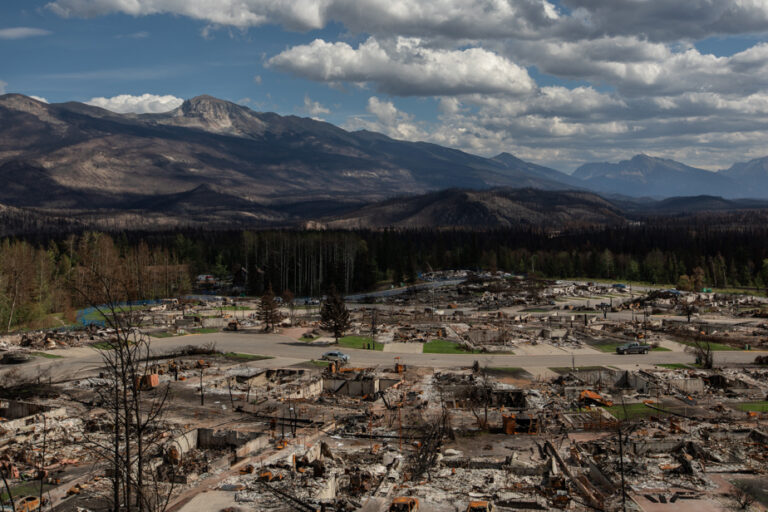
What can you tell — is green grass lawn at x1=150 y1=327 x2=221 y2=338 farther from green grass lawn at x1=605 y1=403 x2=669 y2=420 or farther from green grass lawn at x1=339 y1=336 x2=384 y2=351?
green grass lawn at x1=605 y1=403 x2=669 y2=420

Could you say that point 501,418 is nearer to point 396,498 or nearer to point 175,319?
point 396,498

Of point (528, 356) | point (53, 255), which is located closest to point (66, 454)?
point (528, 356)

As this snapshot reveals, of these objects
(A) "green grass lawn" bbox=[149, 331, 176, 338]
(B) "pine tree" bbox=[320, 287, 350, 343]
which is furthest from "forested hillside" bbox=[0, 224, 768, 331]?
(B) "pine tree" bbox=[320, 287, 350, 343]

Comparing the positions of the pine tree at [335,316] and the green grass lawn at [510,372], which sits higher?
the pine tree at [335,316]

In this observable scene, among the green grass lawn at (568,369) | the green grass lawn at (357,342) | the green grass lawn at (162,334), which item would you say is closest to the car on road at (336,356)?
the green grass lawn at (357,342)

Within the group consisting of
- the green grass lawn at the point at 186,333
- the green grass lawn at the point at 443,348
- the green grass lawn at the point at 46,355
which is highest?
the green grass lawn at the point at 443,348

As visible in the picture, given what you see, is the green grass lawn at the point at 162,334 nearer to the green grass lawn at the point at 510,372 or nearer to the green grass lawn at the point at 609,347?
the green grass lawn at the point at 510,372
